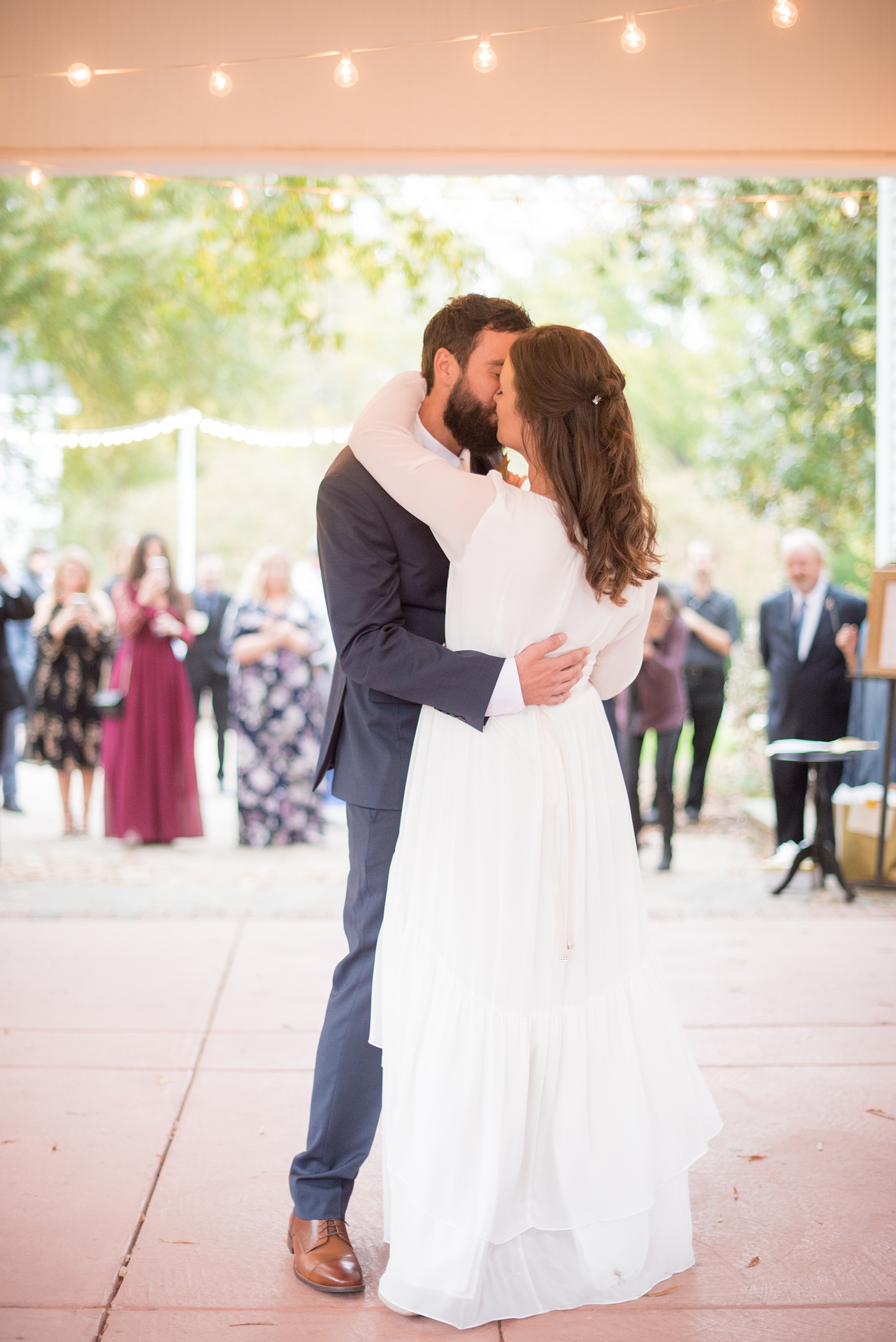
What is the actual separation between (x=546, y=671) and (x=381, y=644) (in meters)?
0.34

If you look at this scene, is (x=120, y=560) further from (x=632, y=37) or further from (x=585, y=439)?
(x=585, y=439)

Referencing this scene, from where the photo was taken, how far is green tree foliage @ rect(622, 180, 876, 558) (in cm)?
1005

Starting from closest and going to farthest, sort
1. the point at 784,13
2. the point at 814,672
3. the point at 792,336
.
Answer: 1. the point at 784,13
2. the point at 814,672
3. the point at 792,336

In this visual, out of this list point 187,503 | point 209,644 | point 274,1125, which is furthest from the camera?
point 187,503

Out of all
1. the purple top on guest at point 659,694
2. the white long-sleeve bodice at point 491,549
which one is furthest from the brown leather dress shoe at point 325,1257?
the purple top on guest at point 659,694

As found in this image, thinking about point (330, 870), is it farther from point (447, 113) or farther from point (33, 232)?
point (33, 232)

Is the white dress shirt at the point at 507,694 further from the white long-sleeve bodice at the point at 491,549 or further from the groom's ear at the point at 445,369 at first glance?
the groom's ear at the point at 445,369

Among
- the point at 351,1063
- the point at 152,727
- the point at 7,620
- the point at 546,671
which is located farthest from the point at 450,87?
the point at 7,620

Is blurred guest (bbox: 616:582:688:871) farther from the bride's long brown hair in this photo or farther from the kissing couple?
A: the bride's long brown hair

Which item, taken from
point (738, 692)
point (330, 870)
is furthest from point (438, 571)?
point (738, 692)

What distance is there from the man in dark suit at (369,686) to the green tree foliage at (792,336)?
24.4 feet

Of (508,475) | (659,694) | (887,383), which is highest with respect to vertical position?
(887,383)

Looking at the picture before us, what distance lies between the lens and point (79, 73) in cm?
462

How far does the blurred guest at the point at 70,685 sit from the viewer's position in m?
8.20
